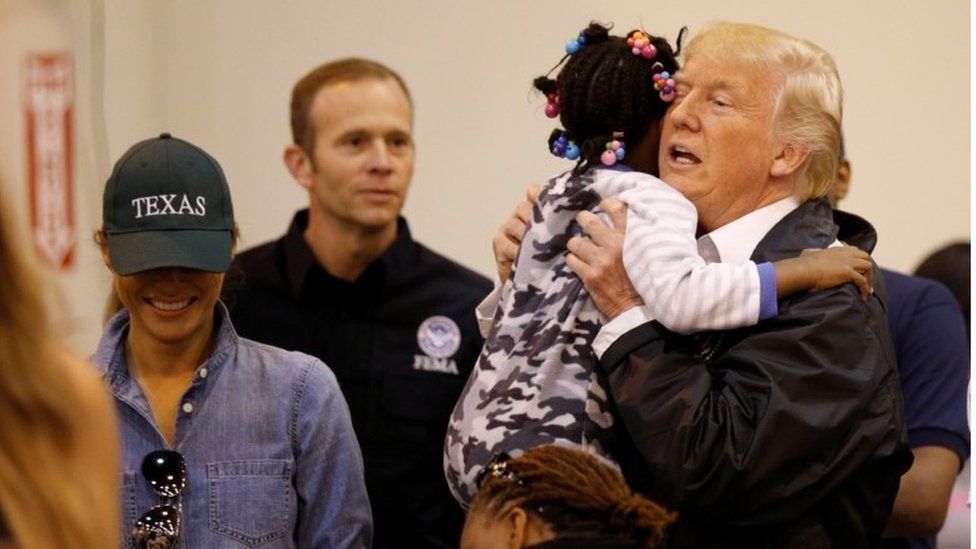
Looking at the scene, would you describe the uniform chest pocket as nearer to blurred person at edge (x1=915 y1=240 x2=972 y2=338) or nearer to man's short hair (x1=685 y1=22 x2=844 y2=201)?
man's short hair (x1=685 y1=22 x2=844 y2=201)

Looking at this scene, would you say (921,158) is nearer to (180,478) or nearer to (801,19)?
(801,19)

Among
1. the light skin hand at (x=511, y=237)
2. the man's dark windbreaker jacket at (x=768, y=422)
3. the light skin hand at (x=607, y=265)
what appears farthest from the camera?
the light skin hand at (x=511, y=237)

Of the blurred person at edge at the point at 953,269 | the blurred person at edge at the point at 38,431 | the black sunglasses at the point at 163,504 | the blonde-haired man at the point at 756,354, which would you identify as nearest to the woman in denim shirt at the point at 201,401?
the black sunglasses at the point at 163,504

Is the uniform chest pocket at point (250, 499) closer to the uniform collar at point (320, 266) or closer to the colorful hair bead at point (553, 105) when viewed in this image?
the colorful hair bead at point (553, 105)

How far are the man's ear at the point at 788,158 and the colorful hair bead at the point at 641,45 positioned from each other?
10.6 inches

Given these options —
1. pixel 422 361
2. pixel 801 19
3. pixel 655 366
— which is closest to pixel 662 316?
pixel 655 366

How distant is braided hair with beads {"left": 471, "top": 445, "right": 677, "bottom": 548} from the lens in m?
2.29

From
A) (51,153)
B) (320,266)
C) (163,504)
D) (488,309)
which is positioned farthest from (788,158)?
A: (51,153)

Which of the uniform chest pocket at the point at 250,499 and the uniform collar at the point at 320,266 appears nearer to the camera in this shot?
the uniform chest pocket at the point at 250,499

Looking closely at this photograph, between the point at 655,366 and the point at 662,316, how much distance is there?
8cm

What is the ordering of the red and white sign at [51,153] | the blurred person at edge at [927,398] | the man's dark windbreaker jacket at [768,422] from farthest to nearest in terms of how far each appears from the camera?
the red and white sign at [51,153] < the blurred person at edge at [927,398] < the man's dark windbreaker jacket at [768,422]

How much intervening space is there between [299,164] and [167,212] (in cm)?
158

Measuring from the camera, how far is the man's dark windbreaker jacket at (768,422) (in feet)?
8.36

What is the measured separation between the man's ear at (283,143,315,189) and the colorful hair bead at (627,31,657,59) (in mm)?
1691
